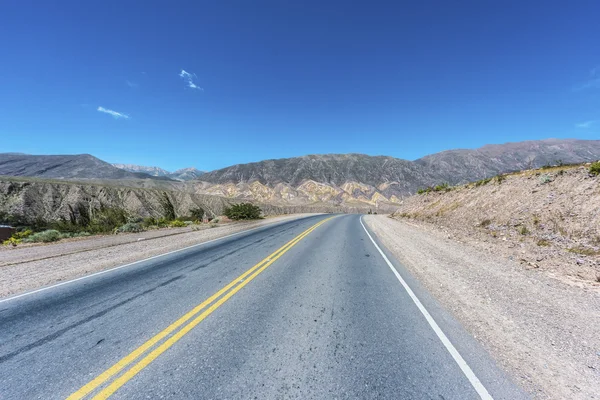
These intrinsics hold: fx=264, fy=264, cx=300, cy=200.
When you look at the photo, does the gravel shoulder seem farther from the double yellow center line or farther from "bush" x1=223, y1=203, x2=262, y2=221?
"bush" x1=223, y1=203, x2=262, y2=221

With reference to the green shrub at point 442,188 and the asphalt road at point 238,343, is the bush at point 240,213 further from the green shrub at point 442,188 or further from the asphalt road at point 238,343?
the asphalt road at point 238,343

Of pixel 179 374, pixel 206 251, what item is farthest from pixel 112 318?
pixel 206 251

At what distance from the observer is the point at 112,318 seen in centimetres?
444

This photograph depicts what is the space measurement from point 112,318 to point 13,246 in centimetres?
1343

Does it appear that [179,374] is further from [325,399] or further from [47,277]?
[47,277]

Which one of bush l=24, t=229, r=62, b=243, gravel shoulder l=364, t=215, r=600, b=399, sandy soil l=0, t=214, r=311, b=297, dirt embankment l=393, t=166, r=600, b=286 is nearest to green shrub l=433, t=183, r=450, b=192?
dirt embankment l=393, t=166, r=600, b=286

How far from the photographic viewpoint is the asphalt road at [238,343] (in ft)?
9.27

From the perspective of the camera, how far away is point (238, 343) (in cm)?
369

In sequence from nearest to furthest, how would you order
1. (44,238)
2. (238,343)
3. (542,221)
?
(238,343) → (542,221) → (44,238)

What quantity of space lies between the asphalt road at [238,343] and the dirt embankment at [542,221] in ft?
17.7

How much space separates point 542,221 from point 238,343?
14.6m

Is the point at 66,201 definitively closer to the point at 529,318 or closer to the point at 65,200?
A: the point at 65,200

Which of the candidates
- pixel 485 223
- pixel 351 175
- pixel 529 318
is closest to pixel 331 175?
pixel 351 175

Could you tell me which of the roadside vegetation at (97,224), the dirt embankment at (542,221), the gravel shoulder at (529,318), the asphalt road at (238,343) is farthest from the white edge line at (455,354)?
the roadside vegetation at (97,224)
